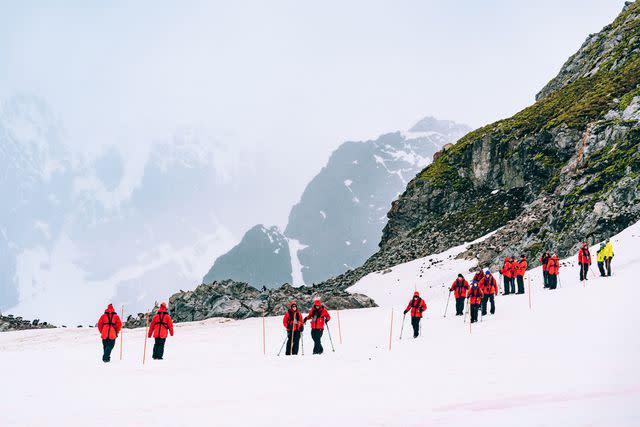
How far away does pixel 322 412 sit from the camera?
10.3m

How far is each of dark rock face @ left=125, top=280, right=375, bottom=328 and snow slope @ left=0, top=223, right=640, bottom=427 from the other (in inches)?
541

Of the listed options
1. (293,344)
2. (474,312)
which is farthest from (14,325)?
(474,312)

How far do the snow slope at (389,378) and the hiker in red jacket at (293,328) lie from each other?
4.01 ft

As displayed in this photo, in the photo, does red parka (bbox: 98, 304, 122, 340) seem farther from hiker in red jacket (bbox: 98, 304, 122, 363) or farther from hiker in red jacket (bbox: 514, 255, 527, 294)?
hiker in red jacket (bbox: 514, 255, 527, 294)

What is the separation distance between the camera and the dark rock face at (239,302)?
4078 centimetres

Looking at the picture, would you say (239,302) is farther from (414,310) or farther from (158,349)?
(414,310)

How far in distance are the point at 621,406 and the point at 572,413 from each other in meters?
0.70

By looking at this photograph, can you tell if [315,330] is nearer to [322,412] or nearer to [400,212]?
[322,412]

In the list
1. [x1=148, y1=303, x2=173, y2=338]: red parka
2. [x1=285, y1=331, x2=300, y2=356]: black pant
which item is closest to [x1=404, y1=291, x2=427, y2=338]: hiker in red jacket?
Answer: [x1=285, y1=331, x2=300, y2=356]: black pant

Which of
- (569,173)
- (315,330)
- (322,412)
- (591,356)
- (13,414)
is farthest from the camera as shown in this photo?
(569,173)

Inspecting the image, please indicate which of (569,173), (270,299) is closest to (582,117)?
(569,173)

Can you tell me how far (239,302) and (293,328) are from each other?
21.5 m

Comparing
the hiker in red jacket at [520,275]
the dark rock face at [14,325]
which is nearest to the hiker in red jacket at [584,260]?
the hiker in red jacket at [520,275]

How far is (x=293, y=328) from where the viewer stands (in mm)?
21297
